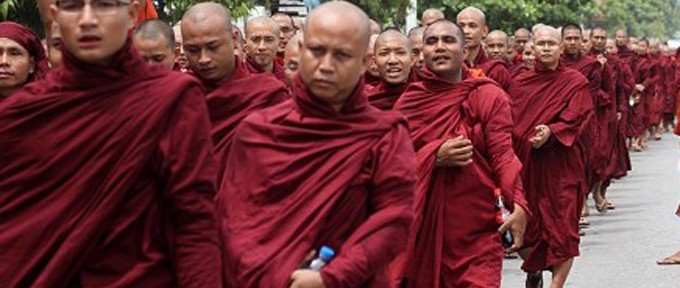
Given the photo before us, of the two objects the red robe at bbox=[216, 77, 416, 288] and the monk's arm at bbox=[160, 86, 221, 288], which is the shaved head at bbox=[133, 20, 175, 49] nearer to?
the red robe at bbox=[216, 77, 416, 288]

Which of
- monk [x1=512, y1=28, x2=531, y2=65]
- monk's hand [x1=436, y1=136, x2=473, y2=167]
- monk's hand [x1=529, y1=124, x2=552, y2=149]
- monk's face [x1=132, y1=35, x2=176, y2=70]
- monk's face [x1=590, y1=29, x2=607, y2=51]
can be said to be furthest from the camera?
monk's face [x1=590, y1=29, x2=607, y2=51]

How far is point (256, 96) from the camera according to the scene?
6484mm

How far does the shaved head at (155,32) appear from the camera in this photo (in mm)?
6746

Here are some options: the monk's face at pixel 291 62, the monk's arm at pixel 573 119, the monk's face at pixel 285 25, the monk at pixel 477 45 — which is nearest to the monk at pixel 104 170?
the monk's face at pixel 291 62

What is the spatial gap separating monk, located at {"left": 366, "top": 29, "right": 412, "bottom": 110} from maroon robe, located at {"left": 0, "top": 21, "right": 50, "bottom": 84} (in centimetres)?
220

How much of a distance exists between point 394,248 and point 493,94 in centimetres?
284

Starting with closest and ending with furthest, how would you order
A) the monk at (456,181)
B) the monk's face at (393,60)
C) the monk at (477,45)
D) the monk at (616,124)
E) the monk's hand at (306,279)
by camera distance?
the monk's hand at (306,279), the monk at (456,181), the monk's face at (393,60), the monk at (477,45), the monk at (616,124)

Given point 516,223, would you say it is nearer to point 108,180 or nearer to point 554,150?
point 108,180

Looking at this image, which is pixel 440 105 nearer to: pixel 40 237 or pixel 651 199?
pixel 40 237

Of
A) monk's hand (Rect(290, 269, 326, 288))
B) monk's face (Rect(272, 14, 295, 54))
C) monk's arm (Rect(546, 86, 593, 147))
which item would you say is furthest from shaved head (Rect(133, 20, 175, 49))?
monk's arm (Rect(546, 86, 593, 147))

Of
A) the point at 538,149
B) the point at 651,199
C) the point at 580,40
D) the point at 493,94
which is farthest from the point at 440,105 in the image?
the point at 651,199

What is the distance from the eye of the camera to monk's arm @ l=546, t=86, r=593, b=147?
36.2ft

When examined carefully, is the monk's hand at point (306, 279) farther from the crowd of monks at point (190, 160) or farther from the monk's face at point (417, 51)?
the monk's face at point (417, 51)

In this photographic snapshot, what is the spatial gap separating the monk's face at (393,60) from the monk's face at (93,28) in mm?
3960
